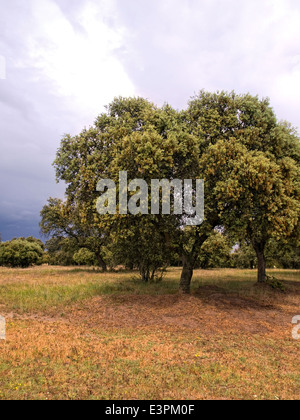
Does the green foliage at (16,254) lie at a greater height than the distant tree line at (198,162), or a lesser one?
lesser

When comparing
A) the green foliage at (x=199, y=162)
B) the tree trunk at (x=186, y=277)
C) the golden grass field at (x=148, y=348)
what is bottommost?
the golden grass field at (x=148, y=348)

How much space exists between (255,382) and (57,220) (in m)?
39.5

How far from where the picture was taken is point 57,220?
42.6 metres

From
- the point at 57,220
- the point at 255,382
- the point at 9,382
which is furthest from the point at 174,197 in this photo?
the point at 57,220

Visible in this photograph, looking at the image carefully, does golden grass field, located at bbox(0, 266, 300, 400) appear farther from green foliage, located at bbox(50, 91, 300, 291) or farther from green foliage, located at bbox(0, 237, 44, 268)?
green foliage, located at bbox(0, 237, 44, 268)

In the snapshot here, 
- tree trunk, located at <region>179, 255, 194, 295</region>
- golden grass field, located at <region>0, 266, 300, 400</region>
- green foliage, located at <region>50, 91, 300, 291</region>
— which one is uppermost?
green foliage, located at <region>50, 91, 300, 291</region>

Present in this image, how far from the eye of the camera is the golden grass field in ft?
20.9

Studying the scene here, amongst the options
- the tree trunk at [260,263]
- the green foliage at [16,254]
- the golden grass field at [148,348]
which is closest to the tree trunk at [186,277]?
the golden grass field at [148,348]

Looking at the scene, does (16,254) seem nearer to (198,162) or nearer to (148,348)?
(198,162)

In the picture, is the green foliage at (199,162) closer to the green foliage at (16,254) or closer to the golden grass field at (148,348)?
the golden grass field at (148,348)

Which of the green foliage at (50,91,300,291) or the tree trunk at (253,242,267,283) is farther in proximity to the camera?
the tree trunk at (253,242,267,283)

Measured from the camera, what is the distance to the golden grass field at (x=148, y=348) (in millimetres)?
6367

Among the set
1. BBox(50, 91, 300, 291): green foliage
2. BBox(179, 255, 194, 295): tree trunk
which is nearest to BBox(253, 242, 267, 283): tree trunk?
BBox(50, 91, 300, 291): green foliage

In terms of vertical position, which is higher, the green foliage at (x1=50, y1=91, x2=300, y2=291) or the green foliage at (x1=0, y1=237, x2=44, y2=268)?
the green foliage at (x1=50, y1=91, x2=300, y2=291)
